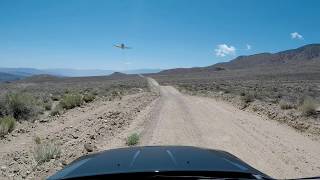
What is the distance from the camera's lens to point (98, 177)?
2.93 m

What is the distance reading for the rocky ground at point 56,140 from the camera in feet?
32.9

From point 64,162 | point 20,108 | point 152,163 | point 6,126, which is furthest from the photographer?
point 20,108

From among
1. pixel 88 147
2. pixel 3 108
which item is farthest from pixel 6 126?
pixel 3 108

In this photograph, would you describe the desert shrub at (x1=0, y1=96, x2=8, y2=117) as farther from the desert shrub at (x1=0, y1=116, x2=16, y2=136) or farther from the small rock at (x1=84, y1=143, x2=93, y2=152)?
the small rock at (x1=84, y1=143, x2=93, y2=152)

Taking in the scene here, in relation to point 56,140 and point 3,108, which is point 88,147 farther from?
point 3,108

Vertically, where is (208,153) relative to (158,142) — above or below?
above

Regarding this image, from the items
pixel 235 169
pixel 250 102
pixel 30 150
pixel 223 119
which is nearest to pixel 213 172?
pixel 235 169

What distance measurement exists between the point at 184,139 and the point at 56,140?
12.9ft

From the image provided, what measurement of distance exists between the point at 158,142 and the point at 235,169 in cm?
979

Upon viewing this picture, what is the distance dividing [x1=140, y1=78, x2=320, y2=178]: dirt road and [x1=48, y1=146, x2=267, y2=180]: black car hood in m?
5.90

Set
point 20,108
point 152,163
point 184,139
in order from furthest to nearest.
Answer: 1. point 20,108
2. point 184,139
3. point 152,163

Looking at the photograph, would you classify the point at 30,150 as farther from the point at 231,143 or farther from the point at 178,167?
the point at 178,167

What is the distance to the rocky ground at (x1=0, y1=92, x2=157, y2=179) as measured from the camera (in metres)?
10.0

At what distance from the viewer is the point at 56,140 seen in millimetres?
14312
